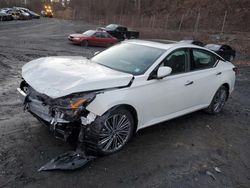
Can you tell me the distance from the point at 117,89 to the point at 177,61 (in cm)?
169

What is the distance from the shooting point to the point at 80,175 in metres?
3.85

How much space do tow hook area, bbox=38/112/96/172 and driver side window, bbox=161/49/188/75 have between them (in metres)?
1.86

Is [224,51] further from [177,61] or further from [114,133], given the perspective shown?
[114,133]

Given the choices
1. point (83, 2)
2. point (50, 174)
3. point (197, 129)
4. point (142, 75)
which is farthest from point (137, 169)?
point (83, 2)

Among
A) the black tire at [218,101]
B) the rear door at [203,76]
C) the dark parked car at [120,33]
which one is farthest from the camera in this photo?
the dark parked car at [120,33]

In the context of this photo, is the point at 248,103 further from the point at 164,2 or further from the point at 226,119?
the point at 164,2

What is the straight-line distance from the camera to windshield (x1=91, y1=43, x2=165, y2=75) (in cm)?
501

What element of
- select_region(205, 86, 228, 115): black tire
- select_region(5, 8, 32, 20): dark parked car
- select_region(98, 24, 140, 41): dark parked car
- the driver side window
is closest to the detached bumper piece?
the driver side window

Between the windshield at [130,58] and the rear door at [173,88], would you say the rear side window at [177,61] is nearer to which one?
the rear door at [173,88]

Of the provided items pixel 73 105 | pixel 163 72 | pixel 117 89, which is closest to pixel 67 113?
pixel 73 105

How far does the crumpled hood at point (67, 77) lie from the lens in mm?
4043

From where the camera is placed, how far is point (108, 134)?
14.2 feet

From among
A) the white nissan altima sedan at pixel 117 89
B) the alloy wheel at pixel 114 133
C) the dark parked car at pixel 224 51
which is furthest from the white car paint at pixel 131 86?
the dark parked car at pixel 224 51

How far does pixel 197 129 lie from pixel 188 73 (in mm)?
1142
